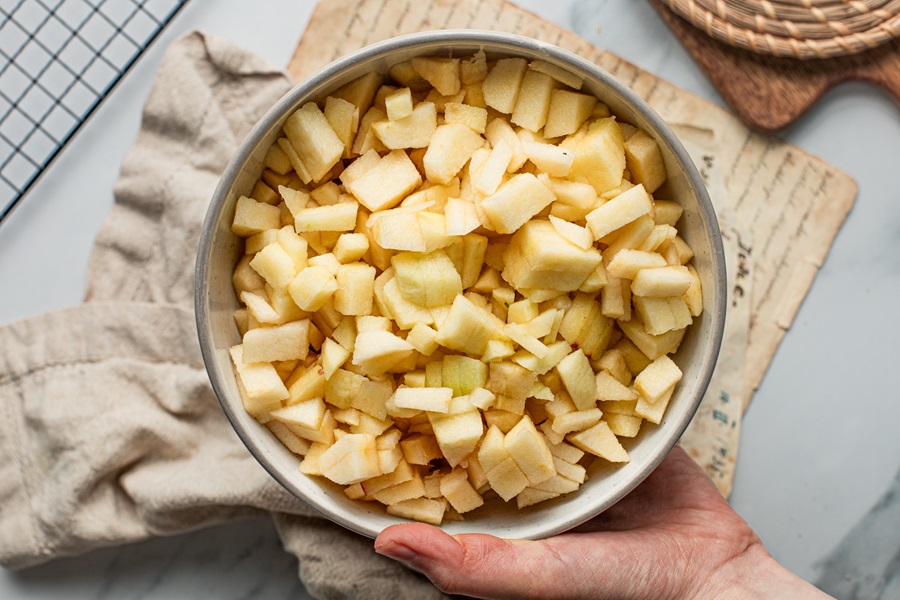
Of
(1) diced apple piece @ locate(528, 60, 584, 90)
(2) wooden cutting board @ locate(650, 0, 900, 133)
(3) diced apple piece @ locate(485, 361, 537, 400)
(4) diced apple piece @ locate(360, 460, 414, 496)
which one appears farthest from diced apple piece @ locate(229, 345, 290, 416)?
(2) wooden cutting board @ locate(650, 0, 900, 133)

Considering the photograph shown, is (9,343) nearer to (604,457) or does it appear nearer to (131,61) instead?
(131,61)

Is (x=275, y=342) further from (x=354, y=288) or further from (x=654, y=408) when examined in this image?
(x=654, y=408)

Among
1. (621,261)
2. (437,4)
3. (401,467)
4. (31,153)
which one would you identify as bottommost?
(401,467)

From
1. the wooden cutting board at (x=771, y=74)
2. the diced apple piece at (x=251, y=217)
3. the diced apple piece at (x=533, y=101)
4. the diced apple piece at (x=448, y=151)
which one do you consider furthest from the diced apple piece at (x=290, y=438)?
the wooden cutting board at (x=771, y=74)

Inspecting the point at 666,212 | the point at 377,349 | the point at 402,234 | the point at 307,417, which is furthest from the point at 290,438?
the point at 666,212

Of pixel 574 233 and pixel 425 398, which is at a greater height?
pixel 574 233

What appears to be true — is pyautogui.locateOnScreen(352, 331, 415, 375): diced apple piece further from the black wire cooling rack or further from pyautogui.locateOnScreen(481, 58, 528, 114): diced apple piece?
the black wire cooling rack

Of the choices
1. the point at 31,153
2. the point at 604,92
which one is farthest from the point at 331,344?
the point at 31,153

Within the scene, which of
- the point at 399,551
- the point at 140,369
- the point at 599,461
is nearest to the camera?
the point at 399,551
